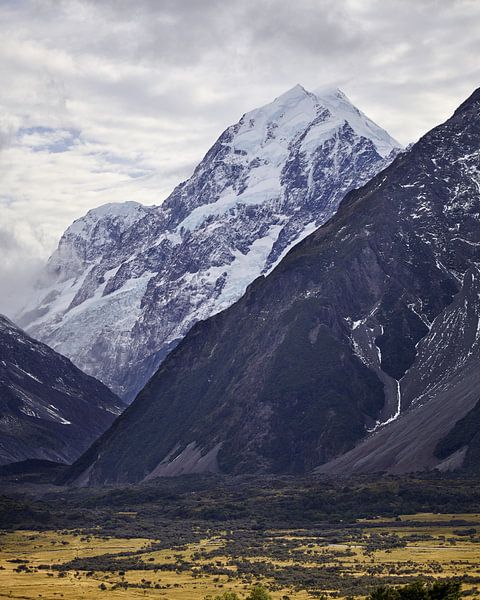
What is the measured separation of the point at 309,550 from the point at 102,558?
32.3 metres

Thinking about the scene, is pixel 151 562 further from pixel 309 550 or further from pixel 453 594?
pixel 453 594

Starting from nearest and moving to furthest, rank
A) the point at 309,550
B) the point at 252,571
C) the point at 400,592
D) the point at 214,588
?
the point at 400,592
the point at 214,588
the point at 252,571
the point at 309,550

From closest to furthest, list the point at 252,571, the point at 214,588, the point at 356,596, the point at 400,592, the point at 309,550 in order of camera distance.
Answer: the point at 400,592, the point at 356,596, the point at 214,588, the point at 252,571, the point at 309,550

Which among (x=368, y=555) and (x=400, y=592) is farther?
(x=368, y=555)

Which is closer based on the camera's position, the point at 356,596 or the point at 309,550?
the point at 356,596

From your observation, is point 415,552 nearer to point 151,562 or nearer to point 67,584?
point 151,562

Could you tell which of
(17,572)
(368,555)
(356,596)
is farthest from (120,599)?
(368,555)

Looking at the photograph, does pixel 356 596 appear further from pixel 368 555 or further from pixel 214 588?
pixel 368 555

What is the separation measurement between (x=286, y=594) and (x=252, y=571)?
25.2m

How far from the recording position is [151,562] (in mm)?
190500

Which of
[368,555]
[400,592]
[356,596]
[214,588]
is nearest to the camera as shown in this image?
[400,592]

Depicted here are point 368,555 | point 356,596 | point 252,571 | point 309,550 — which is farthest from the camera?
point 309,550

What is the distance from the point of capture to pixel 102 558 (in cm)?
19512

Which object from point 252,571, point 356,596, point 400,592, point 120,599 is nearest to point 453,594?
point 400,592
